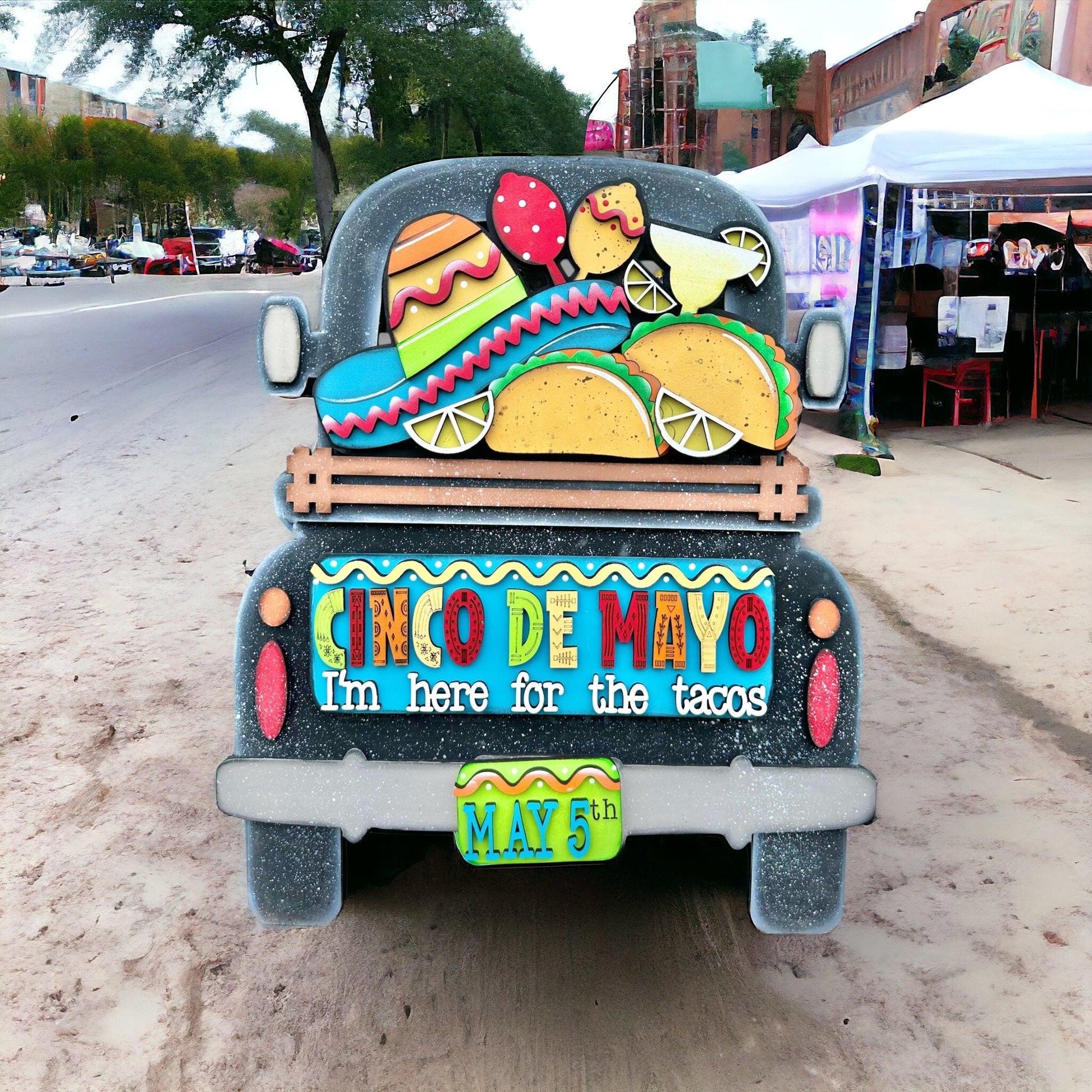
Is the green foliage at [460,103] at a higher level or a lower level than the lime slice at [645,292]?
higher

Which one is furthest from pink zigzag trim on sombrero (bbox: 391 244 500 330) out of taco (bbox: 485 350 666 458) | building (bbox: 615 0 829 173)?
building (bbox: 615 0 829 173)

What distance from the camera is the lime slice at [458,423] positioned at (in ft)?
9.25

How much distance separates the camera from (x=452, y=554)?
2848mm

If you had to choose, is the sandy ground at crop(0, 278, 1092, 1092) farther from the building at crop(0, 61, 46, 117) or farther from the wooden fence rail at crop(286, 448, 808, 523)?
the building at crop(0, 61, 46, 117)

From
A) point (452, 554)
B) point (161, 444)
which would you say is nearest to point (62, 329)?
point (161, 444)

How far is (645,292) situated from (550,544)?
664mm

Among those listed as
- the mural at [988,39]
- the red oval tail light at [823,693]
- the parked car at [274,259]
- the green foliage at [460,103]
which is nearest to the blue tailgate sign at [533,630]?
the red oval tail light at [823,693]

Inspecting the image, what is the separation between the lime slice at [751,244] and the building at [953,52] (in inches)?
621

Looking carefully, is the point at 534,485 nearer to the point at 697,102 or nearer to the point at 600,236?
the point at 600,236

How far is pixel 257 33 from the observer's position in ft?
92.0

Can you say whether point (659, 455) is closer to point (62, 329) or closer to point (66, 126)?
point (62, 329)

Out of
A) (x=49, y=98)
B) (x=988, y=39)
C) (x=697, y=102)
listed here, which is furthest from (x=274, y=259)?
(x=49, y=98)

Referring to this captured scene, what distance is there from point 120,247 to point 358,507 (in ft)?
175

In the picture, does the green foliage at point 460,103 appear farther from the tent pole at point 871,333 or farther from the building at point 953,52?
the tent pole at point 871,333
